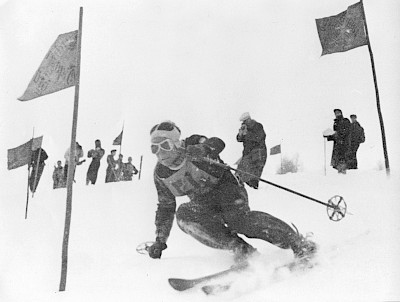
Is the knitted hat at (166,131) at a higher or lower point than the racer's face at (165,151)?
higher

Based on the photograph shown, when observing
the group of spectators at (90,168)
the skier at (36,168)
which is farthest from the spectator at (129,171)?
the skier at (36,168)

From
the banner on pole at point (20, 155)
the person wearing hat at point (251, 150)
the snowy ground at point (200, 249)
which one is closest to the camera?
the snowy ground at point (200, 249)

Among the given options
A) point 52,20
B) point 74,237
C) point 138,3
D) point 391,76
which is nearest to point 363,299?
point 391,76

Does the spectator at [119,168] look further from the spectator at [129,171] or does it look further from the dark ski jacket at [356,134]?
the dark ski jacket at [356,134]

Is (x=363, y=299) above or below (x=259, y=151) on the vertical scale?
below

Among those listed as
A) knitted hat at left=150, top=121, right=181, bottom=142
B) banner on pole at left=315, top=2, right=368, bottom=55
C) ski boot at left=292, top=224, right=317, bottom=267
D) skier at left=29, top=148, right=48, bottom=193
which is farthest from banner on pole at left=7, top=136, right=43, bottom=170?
banner on pole at left=315, top=2, right=368, bottom=55

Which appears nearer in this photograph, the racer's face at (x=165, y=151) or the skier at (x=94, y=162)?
the racer's face at (x=165, y=151)

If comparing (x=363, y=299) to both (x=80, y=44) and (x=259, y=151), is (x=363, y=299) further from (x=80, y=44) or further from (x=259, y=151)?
(x=80, y=44)
